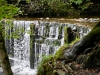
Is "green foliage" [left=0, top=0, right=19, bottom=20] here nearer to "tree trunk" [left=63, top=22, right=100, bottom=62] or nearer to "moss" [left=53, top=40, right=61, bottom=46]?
"tree trunk" [left=63, top=22, right=100, bottom=62]

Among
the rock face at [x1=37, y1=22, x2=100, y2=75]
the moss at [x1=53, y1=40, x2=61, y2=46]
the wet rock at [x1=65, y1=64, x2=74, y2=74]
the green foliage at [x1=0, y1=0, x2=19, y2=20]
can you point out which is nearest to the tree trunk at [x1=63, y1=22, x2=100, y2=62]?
the rock face at [x1=37, y1=22, x2=100, y2=75]

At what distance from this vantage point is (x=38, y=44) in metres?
14.1

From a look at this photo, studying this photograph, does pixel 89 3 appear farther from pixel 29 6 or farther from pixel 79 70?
pixel 79 70

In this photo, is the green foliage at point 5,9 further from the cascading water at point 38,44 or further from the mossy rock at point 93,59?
the cascading water at point 38,44

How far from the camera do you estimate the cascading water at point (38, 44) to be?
13.5m

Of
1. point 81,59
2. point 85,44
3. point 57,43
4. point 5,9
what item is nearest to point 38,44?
point 57,43

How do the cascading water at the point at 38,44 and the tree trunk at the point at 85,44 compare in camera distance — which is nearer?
the tree trunk at the point at 85,44

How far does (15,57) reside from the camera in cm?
1538

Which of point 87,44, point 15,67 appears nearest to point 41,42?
point 15,67

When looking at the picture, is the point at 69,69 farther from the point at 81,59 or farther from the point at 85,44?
the point at 85,44

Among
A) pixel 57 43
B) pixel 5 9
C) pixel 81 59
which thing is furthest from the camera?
pixel 57 43

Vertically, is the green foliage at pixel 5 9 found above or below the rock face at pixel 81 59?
above

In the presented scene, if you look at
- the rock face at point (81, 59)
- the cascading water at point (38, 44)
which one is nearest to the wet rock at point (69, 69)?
the rock face at point (81, 59)

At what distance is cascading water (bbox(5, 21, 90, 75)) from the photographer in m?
13.5
